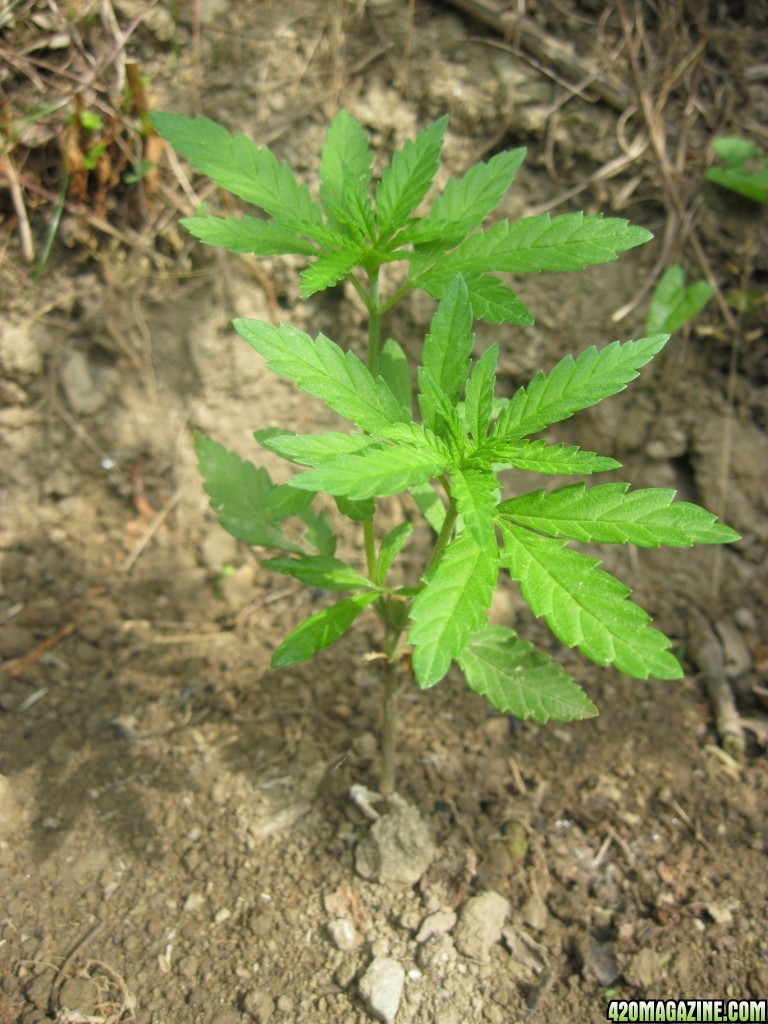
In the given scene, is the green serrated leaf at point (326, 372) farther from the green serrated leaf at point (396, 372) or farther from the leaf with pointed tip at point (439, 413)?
the green serrated leaf at point (396, 372)

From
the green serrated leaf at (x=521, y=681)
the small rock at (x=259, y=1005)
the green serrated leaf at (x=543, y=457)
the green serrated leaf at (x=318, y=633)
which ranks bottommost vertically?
the small rock at (x=259, y=1005)

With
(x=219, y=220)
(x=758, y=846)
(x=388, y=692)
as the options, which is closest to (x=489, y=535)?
(x=388, y=692)

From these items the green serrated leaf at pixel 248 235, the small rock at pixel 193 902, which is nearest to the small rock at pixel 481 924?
the small rock at pixel 193 902

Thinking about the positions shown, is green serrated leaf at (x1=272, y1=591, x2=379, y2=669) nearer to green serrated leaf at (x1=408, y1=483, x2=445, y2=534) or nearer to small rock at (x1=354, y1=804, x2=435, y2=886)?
green serrated leaf at (x1=408, y1=483, x2=445, y2=534)

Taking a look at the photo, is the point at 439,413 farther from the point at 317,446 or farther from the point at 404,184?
the point at 404,184

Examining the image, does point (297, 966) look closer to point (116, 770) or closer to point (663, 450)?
point (116, 770)

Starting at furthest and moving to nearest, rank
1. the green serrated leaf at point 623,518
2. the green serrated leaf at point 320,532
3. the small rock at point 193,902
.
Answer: the green serrated leaf at point 320,532
the small rock at point 193,902
the green serrated leaf at point 623,518
